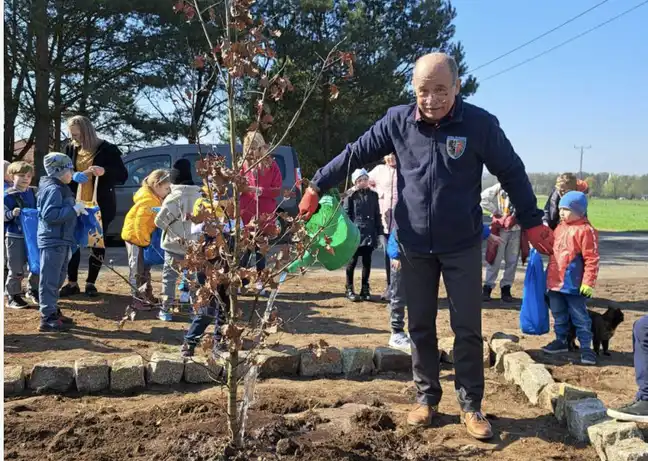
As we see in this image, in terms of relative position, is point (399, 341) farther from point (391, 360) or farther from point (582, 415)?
point (582, 415)

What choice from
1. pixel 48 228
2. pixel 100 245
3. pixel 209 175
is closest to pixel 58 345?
pixel 48 228

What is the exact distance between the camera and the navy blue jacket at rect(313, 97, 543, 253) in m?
3.22

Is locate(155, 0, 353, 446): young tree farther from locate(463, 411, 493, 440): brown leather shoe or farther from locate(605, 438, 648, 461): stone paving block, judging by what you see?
locate(605, 438, 648, 461): stone paving block

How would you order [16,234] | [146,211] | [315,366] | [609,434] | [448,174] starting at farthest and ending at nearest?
[146,211]
[16,234]
[315,366]
[448,174]
[609,434]

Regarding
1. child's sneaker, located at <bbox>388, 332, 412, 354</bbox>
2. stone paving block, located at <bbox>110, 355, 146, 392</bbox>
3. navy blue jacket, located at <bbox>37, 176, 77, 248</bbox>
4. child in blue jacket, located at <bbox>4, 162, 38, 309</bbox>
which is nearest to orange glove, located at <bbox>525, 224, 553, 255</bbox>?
child's sneaker, located at <bbox>388, 332, 412, 354</bbox>

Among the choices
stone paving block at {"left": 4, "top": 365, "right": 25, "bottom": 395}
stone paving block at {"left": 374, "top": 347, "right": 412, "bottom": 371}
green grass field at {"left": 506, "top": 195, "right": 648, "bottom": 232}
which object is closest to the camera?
stone paving block at {"left": 4, "top": 365, "right": 25, "bottom": 395}

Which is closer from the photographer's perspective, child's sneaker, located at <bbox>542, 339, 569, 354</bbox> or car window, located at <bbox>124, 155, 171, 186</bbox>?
child's sneaker, located at <bbox>542, 339, 569, 354</bbox>

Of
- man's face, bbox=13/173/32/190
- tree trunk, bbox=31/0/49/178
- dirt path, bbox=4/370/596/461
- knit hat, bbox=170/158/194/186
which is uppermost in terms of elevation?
tree trunk, bbox=31/0/49/178

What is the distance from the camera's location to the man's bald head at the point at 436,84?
312 cm

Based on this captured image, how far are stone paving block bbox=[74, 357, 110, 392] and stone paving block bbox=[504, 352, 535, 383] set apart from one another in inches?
105

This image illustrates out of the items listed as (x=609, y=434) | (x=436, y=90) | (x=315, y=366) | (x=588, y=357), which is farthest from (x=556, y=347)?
(x=436, y=90)

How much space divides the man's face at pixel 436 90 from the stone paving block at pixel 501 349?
208cm

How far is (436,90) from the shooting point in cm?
314

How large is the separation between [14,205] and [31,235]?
51 cm
